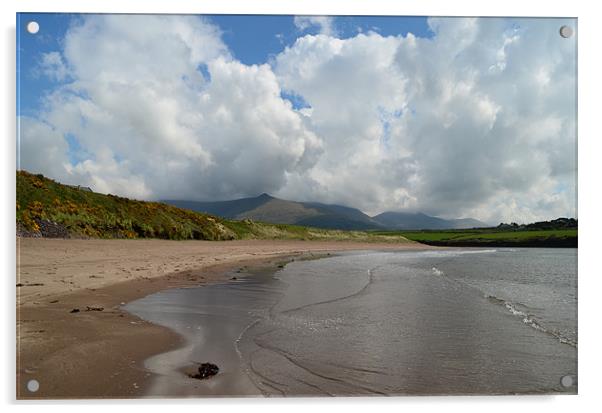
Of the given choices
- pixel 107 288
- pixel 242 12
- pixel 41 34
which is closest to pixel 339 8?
pixel 242 12

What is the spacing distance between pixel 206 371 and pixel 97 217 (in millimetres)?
14664

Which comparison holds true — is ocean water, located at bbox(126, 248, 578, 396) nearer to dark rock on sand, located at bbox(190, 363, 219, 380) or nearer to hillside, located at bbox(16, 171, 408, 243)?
dark rock on sand, located at bbox(190, 363, 219, 380)

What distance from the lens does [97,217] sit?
16.9m

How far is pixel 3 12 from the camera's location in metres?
5.70

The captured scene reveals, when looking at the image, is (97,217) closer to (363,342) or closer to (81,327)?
(81,327)

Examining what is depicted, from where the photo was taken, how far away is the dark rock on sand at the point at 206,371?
4586mm

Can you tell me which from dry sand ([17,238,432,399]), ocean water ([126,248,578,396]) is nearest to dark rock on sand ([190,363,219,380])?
ocean water ([126,248,578,396])

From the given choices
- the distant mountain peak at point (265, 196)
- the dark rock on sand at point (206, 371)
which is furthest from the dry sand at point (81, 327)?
the distant mountain peak at point (265, 196)

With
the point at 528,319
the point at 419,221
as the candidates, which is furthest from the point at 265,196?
the point at 528,319

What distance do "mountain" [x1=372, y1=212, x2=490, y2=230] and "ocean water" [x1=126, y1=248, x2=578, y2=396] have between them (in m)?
1.67

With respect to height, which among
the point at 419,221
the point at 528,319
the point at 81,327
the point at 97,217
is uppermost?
the point at 419,221

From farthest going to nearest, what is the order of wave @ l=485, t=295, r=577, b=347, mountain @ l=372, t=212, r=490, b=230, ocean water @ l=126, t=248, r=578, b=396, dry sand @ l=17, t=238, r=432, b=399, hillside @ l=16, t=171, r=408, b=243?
hillside @ l=16, t=171, r=408, b=243 < mountain @ l=372, t=212, r=490, b=230 < wave @ l=485, t=295, r=577, b=347 < ocean water @ l=126, t=248, r=578, b=396 < dry sand @ l=17, t=238, r=432, b=399

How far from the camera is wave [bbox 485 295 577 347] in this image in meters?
6.43

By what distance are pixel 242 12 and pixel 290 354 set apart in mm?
5131
